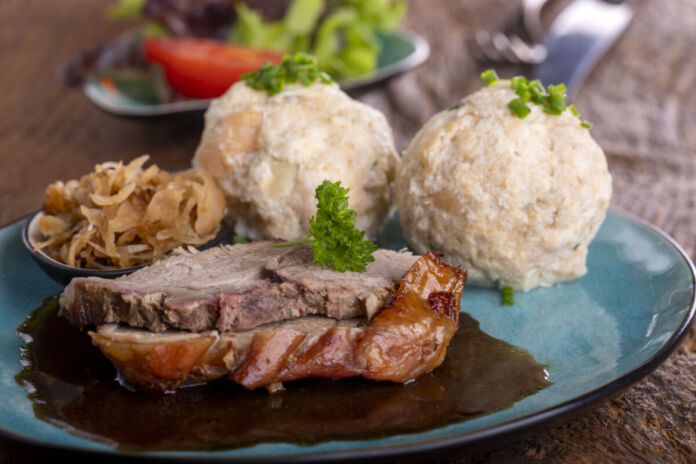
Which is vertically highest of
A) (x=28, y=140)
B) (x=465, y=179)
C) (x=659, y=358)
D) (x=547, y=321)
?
(x=465, y=179)

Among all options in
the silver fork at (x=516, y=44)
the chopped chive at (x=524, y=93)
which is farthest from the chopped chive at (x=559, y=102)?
the silver fork at (x=516, y=44)

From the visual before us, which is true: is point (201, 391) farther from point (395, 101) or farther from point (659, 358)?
point (395, 101)

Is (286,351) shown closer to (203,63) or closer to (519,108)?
(519,108)

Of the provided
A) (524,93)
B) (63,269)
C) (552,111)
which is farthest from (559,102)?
(63,269)

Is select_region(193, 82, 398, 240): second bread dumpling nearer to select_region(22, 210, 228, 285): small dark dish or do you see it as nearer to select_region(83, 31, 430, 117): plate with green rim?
select_region(22, 210, 228, 285): small dark dish

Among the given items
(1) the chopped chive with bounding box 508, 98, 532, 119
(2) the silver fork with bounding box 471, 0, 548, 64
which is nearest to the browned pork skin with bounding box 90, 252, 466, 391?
(1) the chopped chive with bounding box 508, 98, 532, 119

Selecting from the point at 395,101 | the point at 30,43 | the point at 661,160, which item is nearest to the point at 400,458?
the point at 661,160
